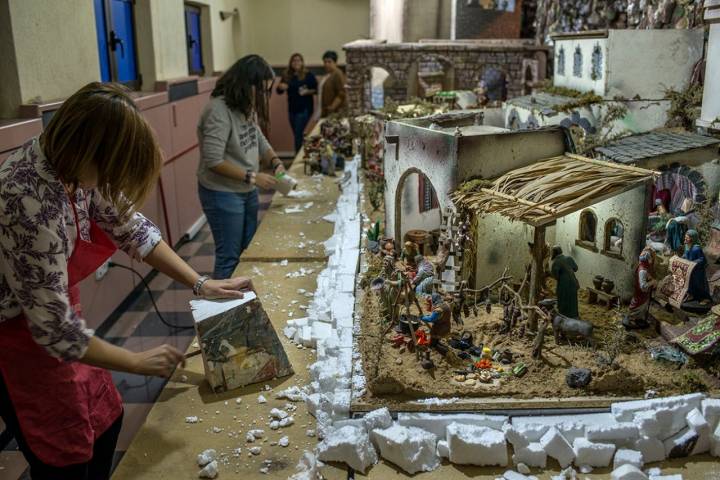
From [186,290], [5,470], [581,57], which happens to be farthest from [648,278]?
[186,290]

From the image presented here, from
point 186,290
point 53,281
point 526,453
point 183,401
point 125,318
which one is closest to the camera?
point 53,281

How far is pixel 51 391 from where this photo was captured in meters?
2.23

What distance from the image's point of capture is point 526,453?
8.70ft

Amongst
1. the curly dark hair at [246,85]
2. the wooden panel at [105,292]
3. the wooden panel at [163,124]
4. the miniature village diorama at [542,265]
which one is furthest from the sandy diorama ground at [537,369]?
the wooden panel at [163,124]

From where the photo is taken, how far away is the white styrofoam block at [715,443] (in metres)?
2.69

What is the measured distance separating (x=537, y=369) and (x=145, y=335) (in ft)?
12.7

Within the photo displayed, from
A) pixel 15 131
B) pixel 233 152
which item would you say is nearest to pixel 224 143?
pixel 233 152

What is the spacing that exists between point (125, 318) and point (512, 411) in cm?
444

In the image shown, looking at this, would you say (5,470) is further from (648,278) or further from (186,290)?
(648,278)

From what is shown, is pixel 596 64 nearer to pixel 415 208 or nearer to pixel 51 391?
pixel 415 208

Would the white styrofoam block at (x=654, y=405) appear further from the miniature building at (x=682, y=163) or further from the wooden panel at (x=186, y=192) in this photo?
the wooden panel at (x=186, y=192)

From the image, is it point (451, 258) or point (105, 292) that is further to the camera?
point (105, 292)

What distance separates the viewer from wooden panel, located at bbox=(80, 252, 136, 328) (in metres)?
5.67

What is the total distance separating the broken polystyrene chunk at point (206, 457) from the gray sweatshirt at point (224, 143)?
2.63 metres
